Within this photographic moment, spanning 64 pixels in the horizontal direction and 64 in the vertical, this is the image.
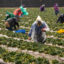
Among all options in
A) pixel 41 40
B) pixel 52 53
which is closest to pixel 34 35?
pixel 41 40

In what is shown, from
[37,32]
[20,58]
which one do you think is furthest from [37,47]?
[20,58]

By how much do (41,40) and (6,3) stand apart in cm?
3644

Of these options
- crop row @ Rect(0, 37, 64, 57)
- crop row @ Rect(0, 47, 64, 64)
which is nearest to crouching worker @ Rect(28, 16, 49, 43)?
crop row @ Rect(0, 37, 64, 57)

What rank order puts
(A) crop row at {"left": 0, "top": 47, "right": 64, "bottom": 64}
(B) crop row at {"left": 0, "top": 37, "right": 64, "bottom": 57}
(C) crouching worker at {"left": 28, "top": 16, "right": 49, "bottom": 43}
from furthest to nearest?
(C) crouching worker at {"left": 28, "top": 16, "right": 49, "bottom": 43}
(B) crop row at {"left": 0, "top": 37, "right": 64, "bottom": 57}
(A) crop row at {"left": 0, "top": 47, "right": 64, "bottom": 64}

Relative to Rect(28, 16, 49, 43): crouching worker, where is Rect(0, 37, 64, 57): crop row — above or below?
below

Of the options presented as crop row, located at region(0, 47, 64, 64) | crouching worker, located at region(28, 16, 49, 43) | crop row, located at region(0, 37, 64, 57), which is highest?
crouching worker, located at region(28, 16, 49, 43)

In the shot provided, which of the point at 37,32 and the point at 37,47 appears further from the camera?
the point at 37,32

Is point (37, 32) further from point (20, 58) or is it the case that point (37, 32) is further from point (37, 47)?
point (20, 58)

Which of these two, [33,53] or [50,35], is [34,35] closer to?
[33,53]

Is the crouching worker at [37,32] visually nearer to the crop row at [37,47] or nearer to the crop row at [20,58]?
the crop row at [37,47]

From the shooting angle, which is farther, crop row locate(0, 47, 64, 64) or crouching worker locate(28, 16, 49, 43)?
crouching worker locate(28, 16, 49, 43)

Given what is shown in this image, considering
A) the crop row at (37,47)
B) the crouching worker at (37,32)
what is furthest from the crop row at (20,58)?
the crouching worker at (37,32)

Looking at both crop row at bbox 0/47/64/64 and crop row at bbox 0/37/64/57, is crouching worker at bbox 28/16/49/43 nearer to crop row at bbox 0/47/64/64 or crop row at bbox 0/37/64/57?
crop row at bbox 0/37/64/57

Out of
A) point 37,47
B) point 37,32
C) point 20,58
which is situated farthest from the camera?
point 37,32
